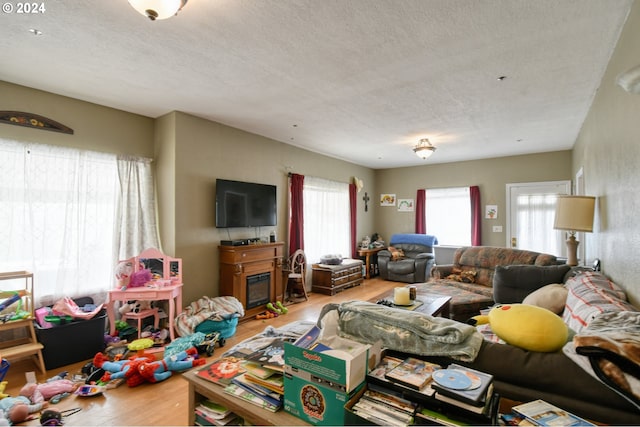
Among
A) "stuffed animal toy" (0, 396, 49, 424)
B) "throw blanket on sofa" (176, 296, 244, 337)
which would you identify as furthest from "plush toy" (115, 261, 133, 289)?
"stuffed animal toy" (0, 396, 49, 424)

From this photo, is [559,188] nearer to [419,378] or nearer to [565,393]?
[565,393]

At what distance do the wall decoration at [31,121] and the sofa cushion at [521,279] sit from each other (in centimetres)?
486

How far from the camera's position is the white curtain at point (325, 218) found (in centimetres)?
557

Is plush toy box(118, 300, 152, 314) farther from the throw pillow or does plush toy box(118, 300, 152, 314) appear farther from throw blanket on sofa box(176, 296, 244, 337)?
the throw pillow

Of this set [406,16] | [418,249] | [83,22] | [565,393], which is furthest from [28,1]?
[418,249]

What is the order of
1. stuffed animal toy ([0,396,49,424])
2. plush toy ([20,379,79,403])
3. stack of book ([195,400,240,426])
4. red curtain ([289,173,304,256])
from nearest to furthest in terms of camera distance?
stack of book ([195,400,240,426]), stuffed animal toy ([0,396,49,424]), plush toy ([20,379,79,403]), red curtain ([289,173,304,256])

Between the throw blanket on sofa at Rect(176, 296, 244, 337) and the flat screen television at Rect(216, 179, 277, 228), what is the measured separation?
0.94 metres

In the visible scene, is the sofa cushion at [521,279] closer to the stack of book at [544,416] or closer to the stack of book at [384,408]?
the stack of book at [544,416]

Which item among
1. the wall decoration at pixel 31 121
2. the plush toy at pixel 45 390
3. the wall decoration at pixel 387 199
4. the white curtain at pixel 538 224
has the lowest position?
the plush toy at pixel 45 390

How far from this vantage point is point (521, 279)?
10.4 ft

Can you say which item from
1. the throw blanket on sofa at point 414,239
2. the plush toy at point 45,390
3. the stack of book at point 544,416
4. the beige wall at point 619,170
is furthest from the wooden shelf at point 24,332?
the throw blanket on sofa at point 414,239

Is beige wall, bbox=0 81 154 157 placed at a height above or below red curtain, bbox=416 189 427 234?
above

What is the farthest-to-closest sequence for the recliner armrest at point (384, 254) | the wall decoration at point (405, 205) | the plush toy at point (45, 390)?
the wall decoration at point (405, 205)
the recliner armrest at point (384, 254)
the plush toy at point (45, 390)

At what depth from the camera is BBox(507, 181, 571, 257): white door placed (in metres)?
5.57
